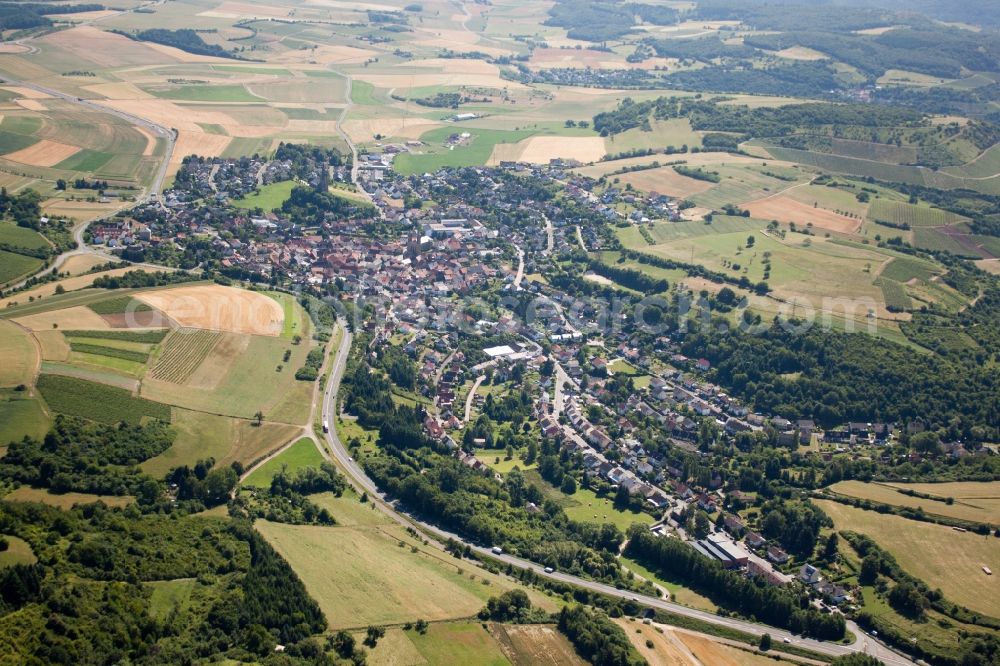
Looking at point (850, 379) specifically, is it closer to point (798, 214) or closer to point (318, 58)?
point (798, 214)

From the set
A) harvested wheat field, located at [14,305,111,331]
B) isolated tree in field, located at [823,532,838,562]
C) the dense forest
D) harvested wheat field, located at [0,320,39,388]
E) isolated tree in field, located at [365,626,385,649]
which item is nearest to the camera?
isolated tree in field, located at [365,626,385,649]

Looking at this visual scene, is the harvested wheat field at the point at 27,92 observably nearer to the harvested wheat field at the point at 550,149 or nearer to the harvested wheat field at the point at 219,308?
the harvested wheat field at the point at 550,149

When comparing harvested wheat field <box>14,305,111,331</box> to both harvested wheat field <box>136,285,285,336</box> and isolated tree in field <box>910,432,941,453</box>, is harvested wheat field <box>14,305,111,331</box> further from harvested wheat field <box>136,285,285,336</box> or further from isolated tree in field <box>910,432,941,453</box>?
isolated tree in field <box>910,432,941,453</box>

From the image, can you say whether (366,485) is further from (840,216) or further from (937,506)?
(840,216)

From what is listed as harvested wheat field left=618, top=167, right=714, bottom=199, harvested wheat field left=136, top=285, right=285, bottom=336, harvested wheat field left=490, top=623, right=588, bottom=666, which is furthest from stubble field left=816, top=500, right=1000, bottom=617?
harvested wheat field left=618, top=167, right=714, bottom=199

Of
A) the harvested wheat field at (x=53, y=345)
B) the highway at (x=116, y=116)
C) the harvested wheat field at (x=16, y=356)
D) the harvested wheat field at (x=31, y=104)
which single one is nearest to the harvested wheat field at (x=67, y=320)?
the harvested wheat field at (x=53, y=345)

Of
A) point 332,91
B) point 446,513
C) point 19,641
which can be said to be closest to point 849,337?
point 446,513
